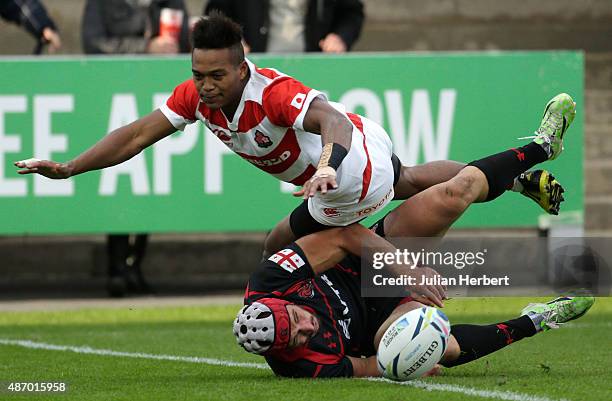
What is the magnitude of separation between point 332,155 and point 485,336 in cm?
143

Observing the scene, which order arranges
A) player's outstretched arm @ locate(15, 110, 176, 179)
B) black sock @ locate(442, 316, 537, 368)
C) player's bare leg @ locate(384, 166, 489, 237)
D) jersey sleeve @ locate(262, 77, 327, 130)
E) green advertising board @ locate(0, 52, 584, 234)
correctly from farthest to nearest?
green advertising board @ locate(0, 52, 584, 234) < player's bare leg @ locate(384, 166, 489, 237) < player's outstretched arm @ locate(15, 110, 176, 179) < black sock @ locate(442, 316, 537, 368) < jersey sleeve @ locate(262, 77, 327, 130)

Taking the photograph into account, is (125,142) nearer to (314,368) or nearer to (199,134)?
(314,368)

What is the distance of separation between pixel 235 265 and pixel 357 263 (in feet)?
21.3

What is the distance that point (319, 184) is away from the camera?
596 centimetres

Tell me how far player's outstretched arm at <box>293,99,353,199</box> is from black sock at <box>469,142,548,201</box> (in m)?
1.21

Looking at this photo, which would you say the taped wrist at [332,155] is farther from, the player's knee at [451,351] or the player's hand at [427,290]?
the player's knee at [451,351]

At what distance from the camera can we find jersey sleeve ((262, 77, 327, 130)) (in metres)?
6.89

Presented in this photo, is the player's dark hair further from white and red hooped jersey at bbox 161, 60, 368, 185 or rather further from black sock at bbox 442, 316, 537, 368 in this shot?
black sock at bbox 442, 316, 537, 368

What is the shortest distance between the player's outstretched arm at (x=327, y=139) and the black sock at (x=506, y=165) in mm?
1212

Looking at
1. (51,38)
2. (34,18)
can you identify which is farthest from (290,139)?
(34,18)

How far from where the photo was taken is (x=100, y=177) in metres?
11.8

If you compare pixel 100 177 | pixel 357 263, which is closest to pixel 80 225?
pixel 100 177

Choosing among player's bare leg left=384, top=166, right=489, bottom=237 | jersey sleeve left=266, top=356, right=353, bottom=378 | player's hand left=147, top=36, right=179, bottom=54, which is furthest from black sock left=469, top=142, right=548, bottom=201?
player's hand left=147, top=36, right=179, bottom=54

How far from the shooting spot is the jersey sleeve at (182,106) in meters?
7.31
